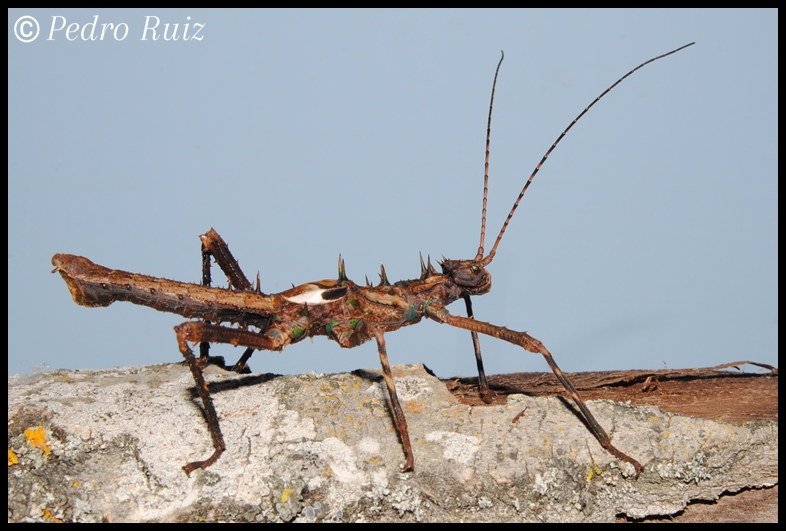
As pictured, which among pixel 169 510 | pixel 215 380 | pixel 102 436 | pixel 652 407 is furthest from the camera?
pixel 215 380

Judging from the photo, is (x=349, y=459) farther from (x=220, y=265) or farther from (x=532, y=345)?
(x=220, y=265)

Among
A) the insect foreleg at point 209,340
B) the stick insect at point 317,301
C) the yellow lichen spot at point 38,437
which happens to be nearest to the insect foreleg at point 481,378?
the stick insect at point 317,301

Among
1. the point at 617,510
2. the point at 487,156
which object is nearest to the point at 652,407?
the point at 617,510

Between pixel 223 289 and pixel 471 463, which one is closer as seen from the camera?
pixel 471 463

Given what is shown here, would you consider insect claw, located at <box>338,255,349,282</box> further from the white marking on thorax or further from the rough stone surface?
the rough stone surface

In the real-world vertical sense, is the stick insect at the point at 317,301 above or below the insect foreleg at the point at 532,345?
above

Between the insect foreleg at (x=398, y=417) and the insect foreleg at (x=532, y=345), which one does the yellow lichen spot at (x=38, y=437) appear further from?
the insect foreleg at (x=532, y=345)

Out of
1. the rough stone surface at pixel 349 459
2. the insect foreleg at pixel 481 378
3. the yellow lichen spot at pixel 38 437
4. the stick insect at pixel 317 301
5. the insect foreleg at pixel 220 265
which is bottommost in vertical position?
the rough stone surface at pixel 349 459

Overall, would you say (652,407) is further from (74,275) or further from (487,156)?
(74,275)
